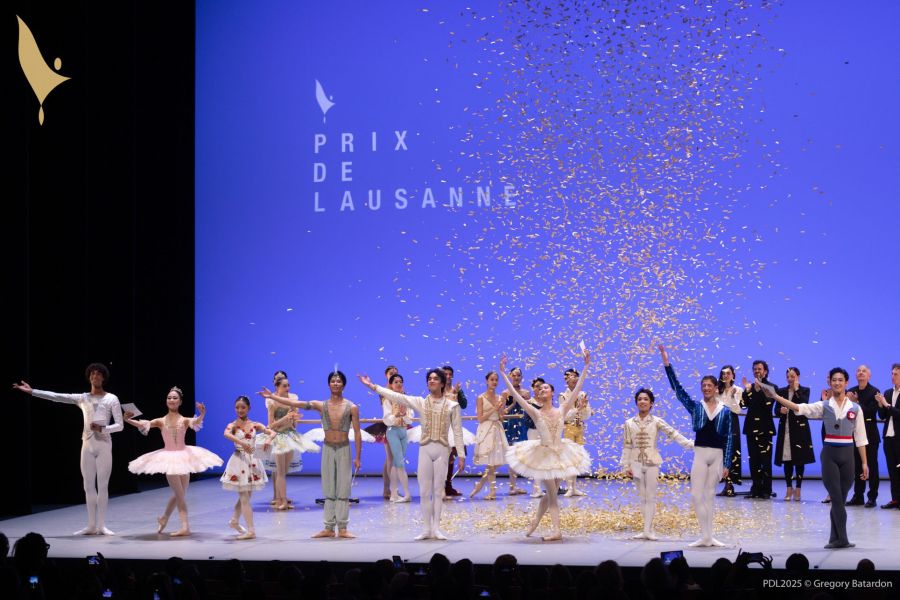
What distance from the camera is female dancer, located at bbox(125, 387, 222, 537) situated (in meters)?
10.2

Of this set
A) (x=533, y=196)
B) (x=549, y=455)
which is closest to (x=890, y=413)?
(x=549, y=455)

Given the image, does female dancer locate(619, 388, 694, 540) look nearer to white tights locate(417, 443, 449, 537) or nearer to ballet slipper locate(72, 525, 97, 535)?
white tights locate(417, 443, 449, 537)

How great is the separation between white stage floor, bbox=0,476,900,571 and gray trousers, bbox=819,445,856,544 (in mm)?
177

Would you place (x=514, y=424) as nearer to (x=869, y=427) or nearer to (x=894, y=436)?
(x=869, y=427)

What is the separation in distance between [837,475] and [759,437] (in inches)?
157

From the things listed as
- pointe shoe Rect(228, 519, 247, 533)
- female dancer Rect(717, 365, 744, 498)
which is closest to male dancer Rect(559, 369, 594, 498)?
female dancer Rect(717, 365, 744, 498)

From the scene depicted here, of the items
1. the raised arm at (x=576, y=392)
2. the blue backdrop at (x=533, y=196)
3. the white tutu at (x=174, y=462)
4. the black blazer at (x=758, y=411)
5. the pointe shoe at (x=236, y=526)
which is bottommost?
the pointe shoe at (x=236, y=526)

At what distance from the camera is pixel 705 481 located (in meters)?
9.36

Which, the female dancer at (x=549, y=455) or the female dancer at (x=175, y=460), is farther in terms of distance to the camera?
the female dancer at (x=175, y=460)

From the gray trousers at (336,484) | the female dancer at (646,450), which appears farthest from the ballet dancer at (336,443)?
the female dancer at (646,450)

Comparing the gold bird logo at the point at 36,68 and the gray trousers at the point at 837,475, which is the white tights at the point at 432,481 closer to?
the gray trousers at the point at 837,475

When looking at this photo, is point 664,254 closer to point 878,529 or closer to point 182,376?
point 878,529

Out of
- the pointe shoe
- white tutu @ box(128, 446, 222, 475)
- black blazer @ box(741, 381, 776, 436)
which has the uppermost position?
black blazer @ box(741, 381, 776, 436)

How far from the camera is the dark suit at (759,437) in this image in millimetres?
13039
